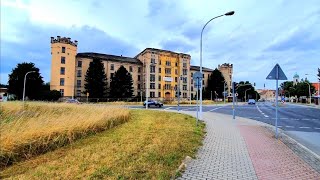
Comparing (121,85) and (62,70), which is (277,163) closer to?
(121,85)

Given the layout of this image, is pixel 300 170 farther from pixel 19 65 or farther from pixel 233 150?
pixel 19 65

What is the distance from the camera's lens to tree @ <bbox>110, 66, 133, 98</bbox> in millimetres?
76625

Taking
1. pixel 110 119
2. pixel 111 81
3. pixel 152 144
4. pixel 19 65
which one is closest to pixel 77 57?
pixel 111 81

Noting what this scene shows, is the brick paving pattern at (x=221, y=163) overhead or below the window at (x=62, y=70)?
below

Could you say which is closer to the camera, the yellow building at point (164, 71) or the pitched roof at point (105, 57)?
the pitched roof at point (105, 57)

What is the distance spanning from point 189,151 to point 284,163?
242 cm

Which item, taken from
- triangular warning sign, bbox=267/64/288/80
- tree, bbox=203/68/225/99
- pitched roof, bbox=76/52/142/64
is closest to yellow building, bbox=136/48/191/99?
pitched roof, bbox=76/52/142/64

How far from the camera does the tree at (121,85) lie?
76.6 m

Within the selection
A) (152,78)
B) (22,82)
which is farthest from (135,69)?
(22,82)

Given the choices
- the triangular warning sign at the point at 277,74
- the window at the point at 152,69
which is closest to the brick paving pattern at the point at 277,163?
the triangular warning sign at the point at 277,74

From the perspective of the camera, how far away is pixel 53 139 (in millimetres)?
7715

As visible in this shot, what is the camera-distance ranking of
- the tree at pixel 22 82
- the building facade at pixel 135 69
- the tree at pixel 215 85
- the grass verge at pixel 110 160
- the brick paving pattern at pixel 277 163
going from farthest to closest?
the tree at pixel 215 85 < the building facade at pixel 135 69 < the tree at pixel 22 82 < the brick paving pattern at pixel 277 163 < the grass verge at pixel 110 160

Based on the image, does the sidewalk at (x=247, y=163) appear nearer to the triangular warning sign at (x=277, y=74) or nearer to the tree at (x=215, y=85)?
the triangular warning sign at (x=277, y=74)

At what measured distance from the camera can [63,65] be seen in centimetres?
7306
